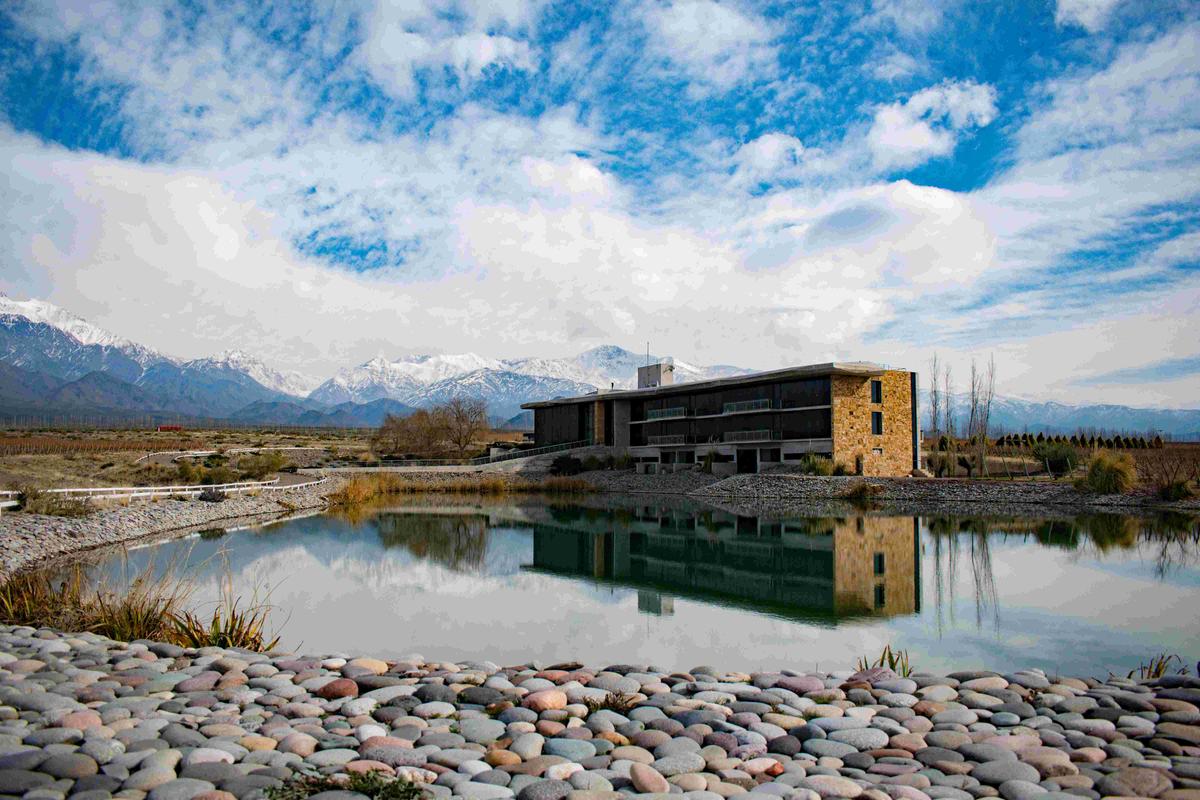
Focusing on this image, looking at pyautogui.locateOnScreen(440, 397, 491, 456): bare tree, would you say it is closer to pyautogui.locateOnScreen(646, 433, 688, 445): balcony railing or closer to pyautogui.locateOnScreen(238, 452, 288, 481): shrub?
pyautogui.locateOnScreen(238, 452, 288, 481): shrub

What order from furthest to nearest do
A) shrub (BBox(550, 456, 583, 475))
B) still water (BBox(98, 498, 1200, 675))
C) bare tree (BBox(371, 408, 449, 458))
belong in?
bare tree (BBox(371, 408, 449, 458))
shrub (BBox(550, 456, 583, 475))
still water (BBox(98, 498, 1200, 675))

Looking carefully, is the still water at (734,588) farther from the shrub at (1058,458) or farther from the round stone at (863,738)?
the shrub at (1058,458)

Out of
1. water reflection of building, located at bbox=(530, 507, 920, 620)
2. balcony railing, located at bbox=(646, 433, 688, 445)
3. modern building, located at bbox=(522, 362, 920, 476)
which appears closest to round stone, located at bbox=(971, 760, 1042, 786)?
water reflection of building, located at bbox=(530, 507, 920, 620)

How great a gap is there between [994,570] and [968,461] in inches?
936

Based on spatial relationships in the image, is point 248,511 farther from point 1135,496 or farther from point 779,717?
point 1135,496

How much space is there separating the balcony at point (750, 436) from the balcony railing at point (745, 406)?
3.33 feet

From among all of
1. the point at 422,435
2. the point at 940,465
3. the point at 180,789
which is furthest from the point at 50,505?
the point at 422,435

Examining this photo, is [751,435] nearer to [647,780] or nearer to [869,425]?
[869,425]

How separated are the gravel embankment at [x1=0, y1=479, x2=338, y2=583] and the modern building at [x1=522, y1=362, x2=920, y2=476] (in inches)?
773

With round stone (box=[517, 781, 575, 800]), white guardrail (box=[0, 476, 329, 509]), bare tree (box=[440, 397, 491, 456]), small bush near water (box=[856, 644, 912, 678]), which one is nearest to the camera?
round stone (box=[517, 781, 575, 800])

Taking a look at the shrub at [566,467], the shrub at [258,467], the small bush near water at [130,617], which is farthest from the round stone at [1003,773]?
the shrub at [566,467]

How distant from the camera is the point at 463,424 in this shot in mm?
52156

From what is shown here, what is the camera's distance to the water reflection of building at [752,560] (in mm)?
11555

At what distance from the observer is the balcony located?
36.7m
